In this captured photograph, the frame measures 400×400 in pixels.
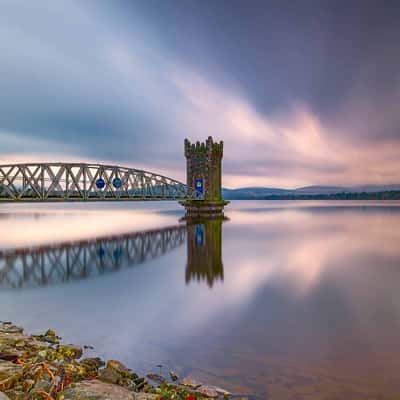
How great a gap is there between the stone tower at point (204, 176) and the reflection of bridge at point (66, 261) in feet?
138

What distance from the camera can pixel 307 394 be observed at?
217 inches

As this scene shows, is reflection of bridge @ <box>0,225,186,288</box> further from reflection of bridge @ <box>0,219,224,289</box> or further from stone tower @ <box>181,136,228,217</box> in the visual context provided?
stone tower @ <box>181,136,228,217</box>

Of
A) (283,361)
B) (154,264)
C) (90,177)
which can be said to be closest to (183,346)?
(283,361)

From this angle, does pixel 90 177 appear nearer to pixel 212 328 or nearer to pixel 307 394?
pixel 212 328

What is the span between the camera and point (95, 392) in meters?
4.74

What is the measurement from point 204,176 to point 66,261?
55.2 m

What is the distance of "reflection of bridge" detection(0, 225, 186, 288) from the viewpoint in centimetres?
1638

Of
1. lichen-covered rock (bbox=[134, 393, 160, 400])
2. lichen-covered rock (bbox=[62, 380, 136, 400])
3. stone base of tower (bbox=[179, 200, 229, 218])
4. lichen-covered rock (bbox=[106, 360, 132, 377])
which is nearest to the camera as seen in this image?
lichen-covered rock (bbox=[62, 380, 136, 400])

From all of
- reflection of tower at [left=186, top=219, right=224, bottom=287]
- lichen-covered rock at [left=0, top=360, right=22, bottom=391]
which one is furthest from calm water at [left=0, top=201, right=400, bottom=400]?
lichen-covered rock at [left=0, top=360, right=22, bottom=391]

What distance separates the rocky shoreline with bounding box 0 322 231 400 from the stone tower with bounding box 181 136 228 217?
64.7m

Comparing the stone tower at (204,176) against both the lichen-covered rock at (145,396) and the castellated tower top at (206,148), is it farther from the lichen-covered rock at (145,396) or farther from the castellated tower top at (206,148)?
the lichen-covered rock at (145,396)

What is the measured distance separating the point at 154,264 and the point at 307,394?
16015mm

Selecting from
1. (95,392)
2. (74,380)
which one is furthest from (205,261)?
(95,392)

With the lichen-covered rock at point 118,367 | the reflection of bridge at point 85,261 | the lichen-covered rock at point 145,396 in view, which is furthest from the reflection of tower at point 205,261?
the lichen-covered rock at point 145,396
